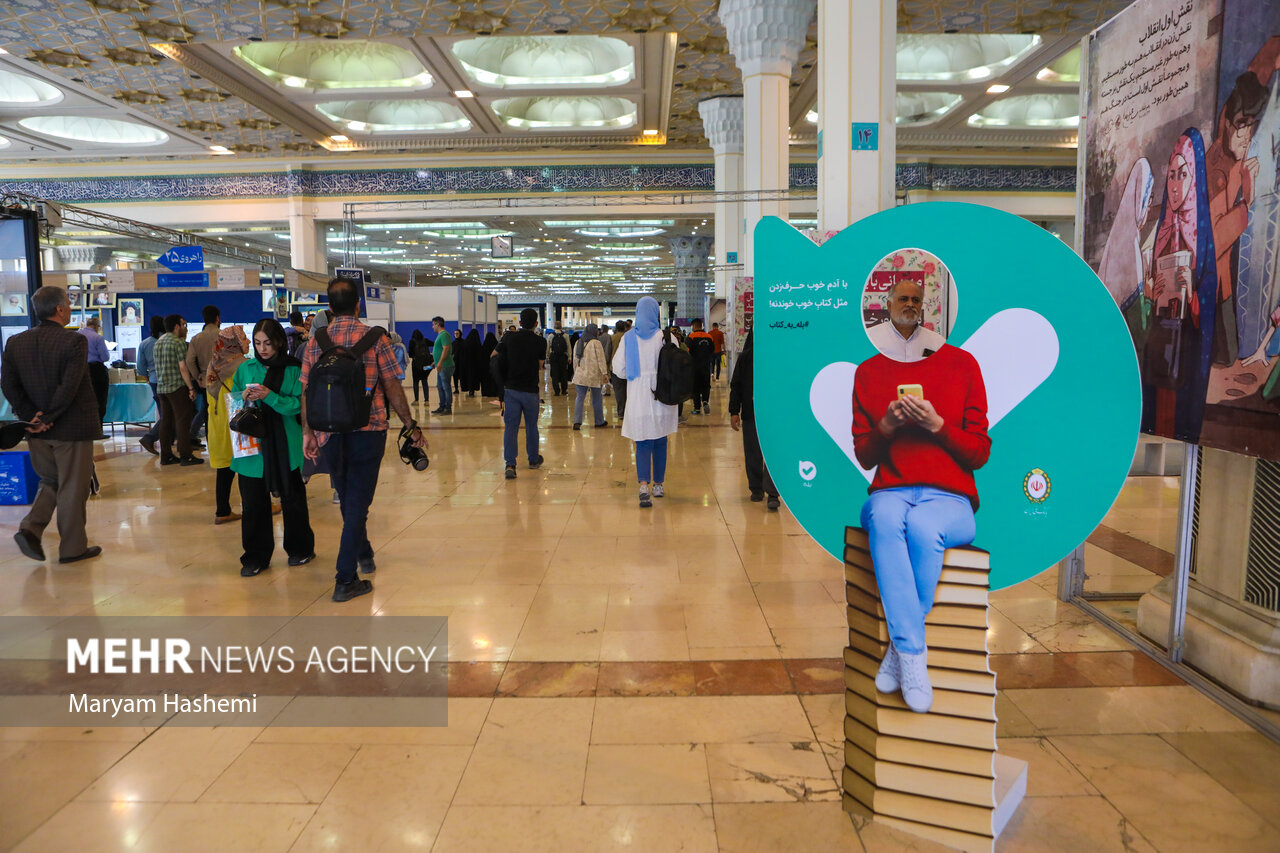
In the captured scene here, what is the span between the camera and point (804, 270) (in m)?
2.04

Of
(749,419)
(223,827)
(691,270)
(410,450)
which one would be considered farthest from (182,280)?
(691,270)

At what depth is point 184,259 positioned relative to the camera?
10.9 metres

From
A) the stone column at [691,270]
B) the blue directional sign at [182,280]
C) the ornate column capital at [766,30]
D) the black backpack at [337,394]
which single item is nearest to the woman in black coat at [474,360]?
the blue directional sign at [182,280]

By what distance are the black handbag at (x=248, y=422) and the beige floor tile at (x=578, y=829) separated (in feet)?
7.84

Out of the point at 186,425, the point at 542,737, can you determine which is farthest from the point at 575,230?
the point at 542,737

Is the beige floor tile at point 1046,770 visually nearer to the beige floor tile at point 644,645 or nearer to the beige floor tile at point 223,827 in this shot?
the beige floor tile at point 644,645

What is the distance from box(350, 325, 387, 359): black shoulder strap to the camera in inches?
131

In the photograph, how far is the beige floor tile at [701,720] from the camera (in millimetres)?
2252

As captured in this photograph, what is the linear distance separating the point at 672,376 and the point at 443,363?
659cm

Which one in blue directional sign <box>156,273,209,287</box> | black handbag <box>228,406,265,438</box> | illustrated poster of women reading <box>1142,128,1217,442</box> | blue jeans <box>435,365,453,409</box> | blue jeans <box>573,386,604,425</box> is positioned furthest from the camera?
Answer: blue jeans <box>435,365,453,409</box>

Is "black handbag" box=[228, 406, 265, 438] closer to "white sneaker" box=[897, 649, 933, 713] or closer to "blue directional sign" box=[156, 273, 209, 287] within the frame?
"white sneaker" box=[897, 649, 933, 713]

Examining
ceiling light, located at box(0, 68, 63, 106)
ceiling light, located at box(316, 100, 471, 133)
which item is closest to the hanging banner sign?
ceiling light, located at box(316, 100, 471, 133)

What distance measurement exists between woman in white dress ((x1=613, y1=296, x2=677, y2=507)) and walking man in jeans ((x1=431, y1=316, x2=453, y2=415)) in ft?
19.4

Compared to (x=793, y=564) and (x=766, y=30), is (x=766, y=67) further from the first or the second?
(x=793, y=564)
